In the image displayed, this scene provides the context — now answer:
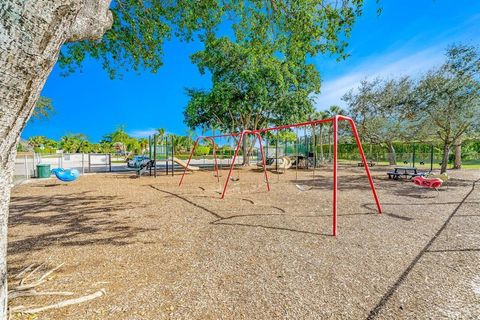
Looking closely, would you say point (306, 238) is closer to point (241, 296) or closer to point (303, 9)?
point (241, 296)

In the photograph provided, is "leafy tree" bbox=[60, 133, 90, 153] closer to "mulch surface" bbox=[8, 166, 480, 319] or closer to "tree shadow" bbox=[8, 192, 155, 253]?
"tree shadow" bbox=[8, 192, 155, 253]

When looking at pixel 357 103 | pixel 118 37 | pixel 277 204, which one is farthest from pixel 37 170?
pixel 357 103

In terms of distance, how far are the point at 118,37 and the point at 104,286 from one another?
6.11 m

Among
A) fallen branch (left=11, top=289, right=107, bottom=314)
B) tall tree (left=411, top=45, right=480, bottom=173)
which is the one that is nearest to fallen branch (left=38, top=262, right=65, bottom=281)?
fallen branch (left=11, top=289, right=107, bottom=314)

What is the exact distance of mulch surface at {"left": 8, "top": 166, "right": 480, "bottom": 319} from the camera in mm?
2410

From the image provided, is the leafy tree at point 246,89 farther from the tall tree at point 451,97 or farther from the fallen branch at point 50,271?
the fallen branch at point 50,271

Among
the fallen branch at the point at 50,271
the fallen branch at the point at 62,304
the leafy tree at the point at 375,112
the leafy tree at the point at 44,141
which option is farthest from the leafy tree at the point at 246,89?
the leafy tree at the point at 44,141

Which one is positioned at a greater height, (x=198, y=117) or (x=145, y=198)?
(x=198, y=117)

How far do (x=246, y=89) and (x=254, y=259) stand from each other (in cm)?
1685

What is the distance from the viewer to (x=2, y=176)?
1510mm

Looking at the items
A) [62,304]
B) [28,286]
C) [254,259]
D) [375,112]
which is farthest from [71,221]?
[375,112]

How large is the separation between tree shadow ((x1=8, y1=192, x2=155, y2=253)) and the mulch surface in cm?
3

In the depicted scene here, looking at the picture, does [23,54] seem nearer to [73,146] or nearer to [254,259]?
[254,259]

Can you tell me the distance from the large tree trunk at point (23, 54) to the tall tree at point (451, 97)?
43.7 feet
